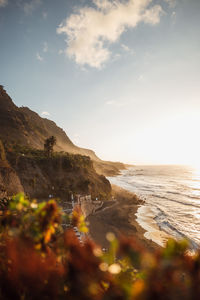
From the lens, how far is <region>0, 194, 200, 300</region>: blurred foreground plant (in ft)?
3.09

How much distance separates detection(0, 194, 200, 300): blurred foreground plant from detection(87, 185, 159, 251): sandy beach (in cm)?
1356

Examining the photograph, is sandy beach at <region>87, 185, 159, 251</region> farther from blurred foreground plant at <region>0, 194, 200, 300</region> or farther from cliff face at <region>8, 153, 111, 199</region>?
blurred foreground plant at <region>0, 194, 200, 300</region>

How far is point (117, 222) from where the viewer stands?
2339cm

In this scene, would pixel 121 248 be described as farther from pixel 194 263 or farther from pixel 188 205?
pixel 188 205

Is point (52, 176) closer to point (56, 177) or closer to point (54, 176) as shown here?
point (54, 176)

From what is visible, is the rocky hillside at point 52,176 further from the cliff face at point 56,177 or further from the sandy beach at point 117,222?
the sandy beach at point 117,222

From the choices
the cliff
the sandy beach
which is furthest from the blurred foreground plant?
the cliff

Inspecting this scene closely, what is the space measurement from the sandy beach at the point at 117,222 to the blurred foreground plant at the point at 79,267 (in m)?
13.6

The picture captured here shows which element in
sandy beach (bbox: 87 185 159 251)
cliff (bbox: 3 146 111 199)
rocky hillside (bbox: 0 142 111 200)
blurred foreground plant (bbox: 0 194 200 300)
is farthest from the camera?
cliff (bbox: 3 146 111 199)

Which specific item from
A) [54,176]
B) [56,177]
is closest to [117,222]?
[56,177]

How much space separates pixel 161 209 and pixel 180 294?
1263 inches

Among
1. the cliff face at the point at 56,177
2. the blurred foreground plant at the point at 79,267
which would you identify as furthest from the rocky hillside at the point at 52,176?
the blurred foreground plant at the point at 79,267

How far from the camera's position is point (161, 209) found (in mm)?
29000

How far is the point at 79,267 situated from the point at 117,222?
80.8 feet
